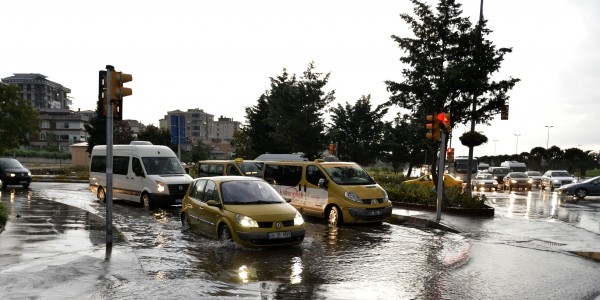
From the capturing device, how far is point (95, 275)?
7434 mm

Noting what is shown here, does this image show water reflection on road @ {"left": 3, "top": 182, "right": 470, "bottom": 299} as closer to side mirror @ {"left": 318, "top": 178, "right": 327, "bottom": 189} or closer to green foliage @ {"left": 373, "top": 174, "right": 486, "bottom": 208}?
side mirror @ {"left": 318, "top": 178, "right": 327, "bottom": 189}

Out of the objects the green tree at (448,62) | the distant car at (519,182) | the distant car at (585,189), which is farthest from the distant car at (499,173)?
the green tree at (448,62)

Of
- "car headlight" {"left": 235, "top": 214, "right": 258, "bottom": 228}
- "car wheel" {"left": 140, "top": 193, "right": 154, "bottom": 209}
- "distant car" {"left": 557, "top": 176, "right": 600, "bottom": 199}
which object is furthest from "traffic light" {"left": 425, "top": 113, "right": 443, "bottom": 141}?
"distant car" {"left": 557, "top": 176, "right": 600, "bottom": 199}

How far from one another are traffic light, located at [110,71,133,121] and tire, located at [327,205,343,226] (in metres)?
6.62

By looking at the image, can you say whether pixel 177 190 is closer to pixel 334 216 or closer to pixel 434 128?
pixel 334 216

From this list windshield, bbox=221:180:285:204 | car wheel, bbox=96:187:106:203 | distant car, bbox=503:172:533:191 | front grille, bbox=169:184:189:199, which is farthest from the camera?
distant car, bbox=503:172:533:191

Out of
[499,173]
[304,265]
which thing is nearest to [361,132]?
[499,173]

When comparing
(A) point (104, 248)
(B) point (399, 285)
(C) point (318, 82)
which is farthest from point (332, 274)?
(C) point (318, 82)

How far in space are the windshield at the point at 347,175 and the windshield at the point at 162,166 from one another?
262 inches

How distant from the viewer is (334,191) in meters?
13.5

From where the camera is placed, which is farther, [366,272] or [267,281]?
[366,272]

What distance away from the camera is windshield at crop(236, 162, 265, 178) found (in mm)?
17841

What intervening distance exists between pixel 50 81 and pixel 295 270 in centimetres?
16641

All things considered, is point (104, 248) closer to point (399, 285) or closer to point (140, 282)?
point (140, 282)
